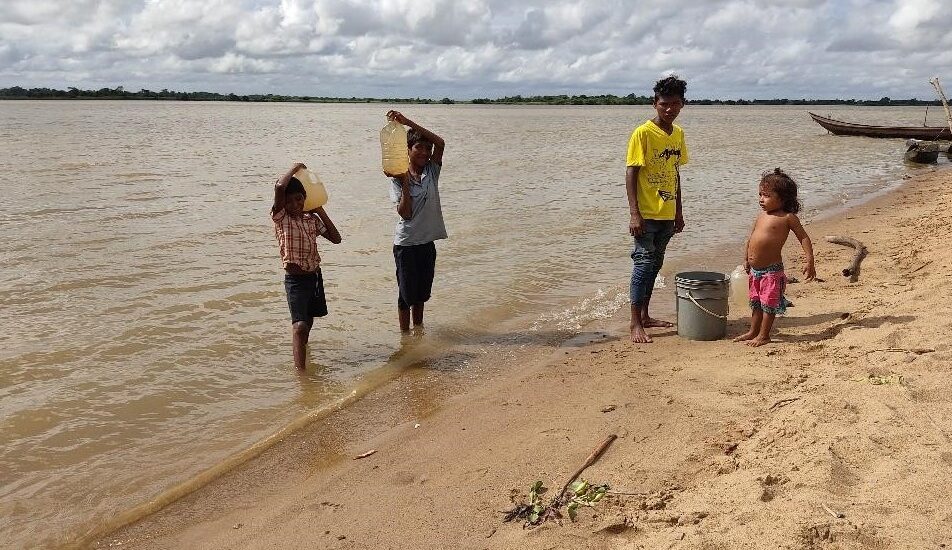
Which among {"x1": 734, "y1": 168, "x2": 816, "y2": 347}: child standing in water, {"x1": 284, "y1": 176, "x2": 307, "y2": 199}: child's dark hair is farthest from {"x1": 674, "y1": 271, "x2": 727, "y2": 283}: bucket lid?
{"x1": 284, "y1": 176, "x2": 307, "y2": 199}: child's dark hair

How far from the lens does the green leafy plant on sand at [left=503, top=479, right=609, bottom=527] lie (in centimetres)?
308

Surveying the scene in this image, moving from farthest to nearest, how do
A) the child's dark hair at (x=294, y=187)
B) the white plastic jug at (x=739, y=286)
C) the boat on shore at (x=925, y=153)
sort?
the boat on shore at (x=925, y=153), the white plastic jug at (x=739, y=286), the child's dark hair at (x=294, y=187)

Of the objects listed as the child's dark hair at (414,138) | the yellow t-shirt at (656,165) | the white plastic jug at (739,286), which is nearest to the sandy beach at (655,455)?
the white plastic jug at (739,286)

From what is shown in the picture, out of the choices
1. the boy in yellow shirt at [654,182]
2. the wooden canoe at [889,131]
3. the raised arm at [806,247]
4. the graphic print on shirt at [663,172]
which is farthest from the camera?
the wooden canoe at [889,131]

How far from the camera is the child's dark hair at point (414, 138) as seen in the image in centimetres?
556

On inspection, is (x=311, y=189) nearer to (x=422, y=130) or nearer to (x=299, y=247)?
(x=299, y=247)

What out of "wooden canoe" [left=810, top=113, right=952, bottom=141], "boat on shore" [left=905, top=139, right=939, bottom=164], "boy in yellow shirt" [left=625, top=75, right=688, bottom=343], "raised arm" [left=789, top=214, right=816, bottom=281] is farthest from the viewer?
"wooden canoe" [left=810, top=113, right=952, bottom=141]

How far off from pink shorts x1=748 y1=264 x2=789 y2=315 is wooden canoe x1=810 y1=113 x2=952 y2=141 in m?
27.9

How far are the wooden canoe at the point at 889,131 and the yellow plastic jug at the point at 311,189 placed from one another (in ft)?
97.9

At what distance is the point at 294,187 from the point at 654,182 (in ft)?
8.99

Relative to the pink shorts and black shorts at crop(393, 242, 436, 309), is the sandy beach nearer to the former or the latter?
the pink shorts

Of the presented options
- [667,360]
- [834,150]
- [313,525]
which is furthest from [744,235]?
[834,150]

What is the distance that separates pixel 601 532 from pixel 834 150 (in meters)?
32.7

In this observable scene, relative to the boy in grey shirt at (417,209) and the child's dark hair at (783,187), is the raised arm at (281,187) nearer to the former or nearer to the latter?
the boy in grey shirt at (417,209)
